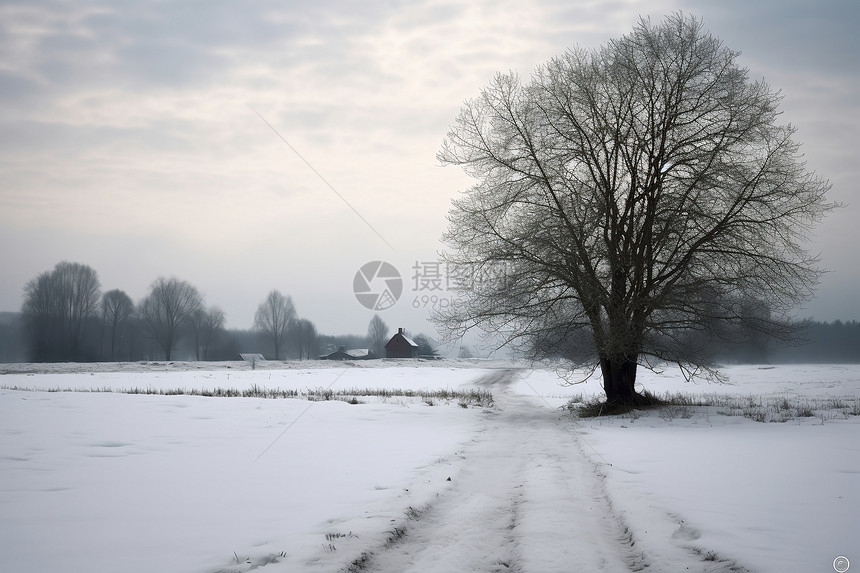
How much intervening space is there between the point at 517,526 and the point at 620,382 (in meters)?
12.4

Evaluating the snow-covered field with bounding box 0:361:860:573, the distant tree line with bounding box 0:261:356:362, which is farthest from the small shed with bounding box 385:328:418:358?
the snow-covered field with bounding box 0:361:860:573

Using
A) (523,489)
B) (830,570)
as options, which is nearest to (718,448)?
(523,489)

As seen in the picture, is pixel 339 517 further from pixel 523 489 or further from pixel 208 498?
pixel 523 489

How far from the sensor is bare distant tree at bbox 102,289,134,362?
87.1m

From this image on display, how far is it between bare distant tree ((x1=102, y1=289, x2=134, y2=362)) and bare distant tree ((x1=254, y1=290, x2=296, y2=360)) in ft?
87.0

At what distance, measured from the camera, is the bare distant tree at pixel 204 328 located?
97125 millimetres

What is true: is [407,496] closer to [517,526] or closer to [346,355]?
[517,526]

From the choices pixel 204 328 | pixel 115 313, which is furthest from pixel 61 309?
pixel 204 328

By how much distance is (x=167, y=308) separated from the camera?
9075 centimetres

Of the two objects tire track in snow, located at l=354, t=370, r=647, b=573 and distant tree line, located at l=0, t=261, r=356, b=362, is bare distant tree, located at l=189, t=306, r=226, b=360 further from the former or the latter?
tire track in snow, located at l=354, t=370, r=647, b=573

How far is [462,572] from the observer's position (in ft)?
14.0

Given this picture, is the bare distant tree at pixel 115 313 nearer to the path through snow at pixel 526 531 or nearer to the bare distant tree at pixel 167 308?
the bare distant tree at pixel 167 308

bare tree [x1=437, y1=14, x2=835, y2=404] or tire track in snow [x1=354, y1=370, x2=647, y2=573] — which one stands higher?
bare tree [x1=437, y1=14, x2=835, y2=404]

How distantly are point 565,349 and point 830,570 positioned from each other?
40.1 feet
